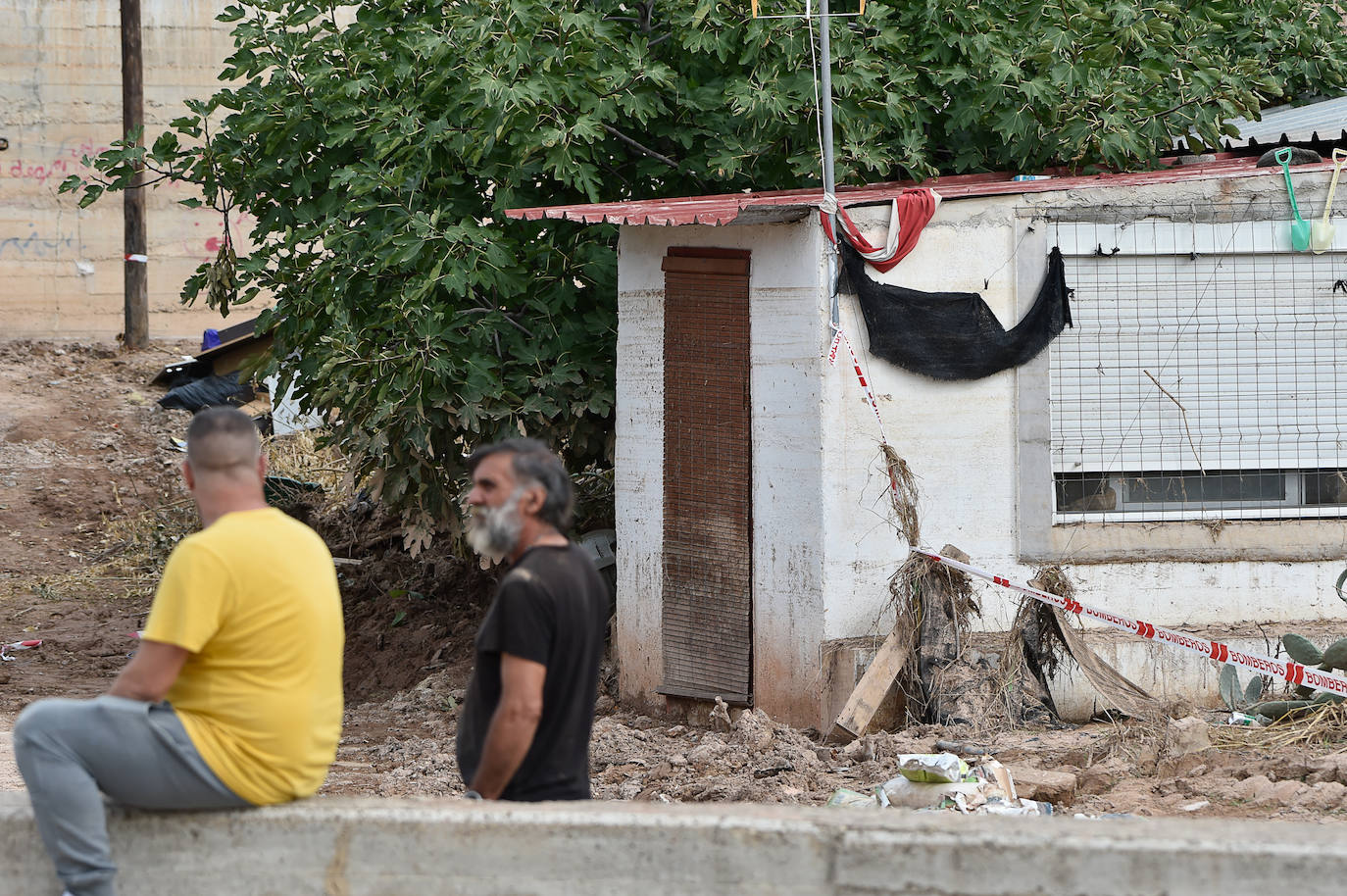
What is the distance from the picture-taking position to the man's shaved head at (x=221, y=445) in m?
3.63

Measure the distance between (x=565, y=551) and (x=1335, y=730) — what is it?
179 inches

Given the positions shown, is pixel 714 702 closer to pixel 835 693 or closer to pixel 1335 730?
pixel 835 693

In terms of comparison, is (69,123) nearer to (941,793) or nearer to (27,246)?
(27,246)

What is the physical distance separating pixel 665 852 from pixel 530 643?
661 millimetres

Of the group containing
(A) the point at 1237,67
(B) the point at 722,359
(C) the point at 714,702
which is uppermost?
(A) the point at 1237,67

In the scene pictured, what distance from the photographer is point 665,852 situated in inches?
145

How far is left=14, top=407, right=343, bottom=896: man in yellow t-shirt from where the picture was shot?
135 inches

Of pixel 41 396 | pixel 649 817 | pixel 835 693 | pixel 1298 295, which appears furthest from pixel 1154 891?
pixel 41 396

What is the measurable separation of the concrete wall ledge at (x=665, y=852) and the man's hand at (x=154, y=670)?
0.52 metres

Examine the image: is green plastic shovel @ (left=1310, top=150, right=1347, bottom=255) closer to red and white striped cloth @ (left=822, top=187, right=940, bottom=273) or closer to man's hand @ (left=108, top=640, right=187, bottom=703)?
red and white striped cloth @ (left=822, top=187, right=940, bottom=273)

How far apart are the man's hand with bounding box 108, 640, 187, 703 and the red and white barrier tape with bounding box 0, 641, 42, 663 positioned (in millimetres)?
8502

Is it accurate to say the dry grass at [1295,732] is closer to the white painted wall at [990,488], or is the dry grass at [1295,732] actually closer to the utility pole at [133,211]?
the white painted wall at [990,488]

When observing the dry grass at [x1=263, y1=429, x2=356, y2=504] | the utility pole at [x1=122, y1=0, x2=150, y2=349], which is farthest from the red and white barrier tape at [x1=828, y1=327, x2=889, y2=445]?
A: the utility pole at [x1=122, y1=0, x2=150, y2=349]

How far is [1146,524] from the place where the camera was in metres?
7.98
